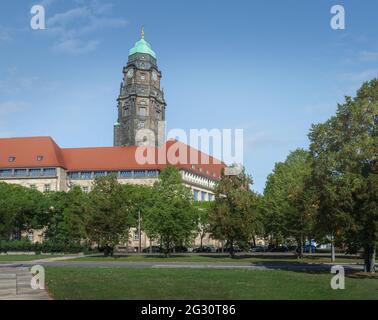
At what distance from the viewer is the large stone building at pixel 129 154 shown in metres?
110

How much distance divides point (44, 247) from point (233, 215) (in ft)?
102

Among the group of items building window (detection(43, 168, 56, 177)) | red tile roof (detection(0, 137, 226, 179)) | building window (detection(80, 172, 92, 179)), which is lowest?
building window (detection(80, 172, 92, 179))

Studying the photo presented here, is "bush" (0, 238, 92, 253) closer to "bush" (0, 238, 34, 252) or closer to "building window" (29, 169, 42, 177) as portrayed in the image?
"bush" (0, 238, 34, 252)

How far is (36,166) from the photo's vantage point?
10919cm

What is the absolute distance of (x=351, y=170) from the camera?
29.4m

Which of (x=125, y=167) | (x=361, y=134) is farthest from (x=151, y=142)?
(x=361, y=134)

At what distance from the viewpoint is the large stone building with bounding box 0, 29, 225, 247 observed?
109500mm

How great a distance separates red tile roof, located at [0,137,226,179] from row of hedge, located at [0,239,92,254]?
121 feet

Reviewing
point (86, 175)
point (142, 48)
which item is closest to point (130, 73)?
point (142, 48)

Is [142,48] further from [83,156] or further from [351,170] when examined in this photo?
A: [351,170]

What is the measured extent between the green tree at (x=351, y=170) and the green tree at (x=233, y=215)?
71.7 feet

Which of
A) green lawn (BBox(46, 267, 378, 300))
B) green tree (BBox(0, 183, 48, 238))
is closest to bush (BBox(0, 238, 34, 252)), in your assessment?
green tree (BBox(0, 183, 48, 238))

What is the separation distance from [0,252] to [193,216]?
29486 millimetres
